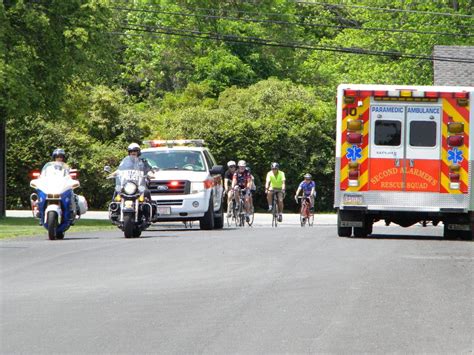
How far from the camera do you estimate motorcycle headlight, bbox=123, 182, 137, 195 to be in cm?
2359

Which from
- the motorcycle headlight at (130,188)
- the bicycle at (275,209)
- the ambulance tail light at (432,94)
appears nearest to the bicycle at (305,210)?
the bicycle at (275,209)

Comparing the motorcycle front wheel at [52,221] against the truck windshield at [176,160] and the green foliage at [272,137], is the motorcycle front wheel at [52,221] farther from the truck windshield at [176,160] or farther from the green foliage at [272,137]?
the green foliage at [272,137]

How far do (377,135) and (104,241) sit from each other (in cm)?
549

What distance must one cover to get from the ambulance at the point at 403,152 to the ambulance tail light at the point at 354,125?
18 millimetres

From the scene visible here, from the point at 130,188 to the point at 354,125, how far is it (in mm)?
4262

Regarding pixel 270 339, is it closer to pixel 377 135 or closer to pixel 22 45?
pixel 377 135

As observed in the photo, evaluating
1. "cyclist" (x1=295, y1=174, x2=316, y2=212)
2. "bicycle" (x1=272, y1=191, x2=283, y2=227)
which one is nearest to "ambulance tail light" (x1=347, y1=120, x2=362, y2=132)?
"bicycle" (x1=272, y1=191, x2=283, y2=227)

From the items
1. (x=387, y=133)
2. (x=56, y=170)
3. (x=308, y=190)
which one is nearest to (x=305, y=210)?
(x=308, y=190)

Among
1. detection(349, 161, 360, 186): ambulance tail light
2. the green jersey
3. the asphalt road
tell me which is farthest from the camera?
the green jersey

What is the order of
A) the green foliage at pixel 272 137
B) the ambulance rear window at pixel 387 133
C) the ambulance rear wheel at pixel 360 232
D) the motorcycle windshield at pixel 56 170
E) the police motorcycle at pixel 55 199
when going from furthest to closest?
the green foliage at pixel 272 137, the ambulance rear wheel at pixel 360 232, the ambulance rear window at pixel 387 133, the motorcycle windshield at pixel 56 170, the police motorcycle at pixel 55 199

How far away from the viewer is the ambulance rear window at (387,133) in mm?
23969

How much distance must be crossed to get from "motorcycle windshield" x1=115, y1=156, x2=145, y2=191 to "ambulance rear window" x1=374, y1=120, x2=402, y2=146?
4406 mm

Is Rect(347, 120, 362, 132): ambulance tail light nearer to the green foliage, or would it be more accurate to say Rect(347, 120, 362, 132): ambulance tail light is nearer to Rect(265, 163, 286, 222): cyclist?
Rect(265, 163, 286, 222): cyclist

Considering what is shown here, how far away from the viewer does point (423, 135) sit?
2389 centimetres
